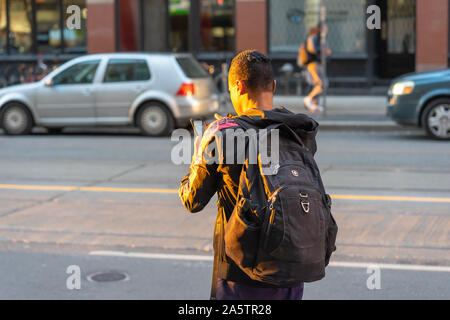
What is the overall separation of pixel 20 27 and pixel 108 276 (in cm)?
1997

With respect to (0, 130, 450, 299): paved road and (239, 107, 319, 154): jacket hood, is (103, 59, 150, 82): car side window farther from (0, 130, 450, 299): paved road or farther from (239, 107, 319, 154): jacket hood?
(239, 107, 319, 154): jacket hood

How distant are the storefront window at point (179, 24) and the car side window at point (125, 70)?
26.2ft

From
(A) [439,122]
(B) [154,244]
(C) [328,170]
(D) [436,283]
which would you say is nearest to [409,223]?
(D) [436,283]

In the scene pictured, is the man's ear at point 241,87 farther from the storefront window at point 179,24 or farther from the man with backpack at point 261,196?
the storefront window at point 179,24

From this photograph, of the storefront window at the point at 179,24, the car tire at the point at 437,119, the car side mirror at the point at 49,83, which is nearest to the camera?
the car tire at the point at 437,119

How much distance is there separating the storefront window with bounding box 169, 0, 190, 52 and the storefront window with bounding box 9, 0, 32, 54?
4520 mm

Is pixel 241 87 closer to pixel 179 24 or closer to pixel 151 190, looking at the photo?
pixel 151 190

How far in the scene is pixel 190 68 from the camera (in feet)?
51.3

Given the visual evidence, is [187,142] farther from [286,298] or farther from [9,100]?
[9,100]

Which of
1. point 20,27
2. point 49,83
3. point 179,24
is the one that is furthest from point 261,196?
point 20,27

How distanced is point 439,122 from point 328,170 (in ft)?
12.0

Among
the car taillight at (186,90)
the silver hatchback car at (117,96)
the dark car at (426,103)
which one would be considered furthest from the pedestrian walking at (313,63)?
the dark car at (426,103)

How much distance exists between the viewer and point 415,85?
1378cm

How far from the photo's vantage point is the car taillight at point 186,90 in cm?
1512
